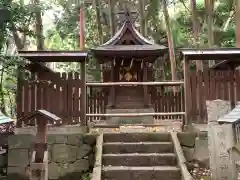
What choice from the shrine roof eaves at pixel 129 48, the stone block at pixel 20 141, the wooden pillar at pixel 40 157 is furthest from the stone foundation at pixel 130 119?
the wooden pillar at pixel 40 157

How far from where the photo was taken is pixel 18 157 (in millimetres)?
8383

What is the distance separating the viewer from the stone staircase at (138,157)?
724 cm

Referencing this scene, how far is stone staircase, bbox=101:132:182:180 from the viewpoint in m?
7.24

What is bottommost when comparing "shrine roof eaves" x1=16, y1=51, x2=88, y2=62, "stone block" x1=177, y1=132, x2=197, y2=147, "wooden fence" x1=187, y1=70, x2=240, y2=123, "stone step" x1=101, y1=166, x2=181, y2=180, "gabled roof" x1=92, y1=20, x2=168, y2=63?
"stone step" x1=101, y1=166, x2=181, y2=180

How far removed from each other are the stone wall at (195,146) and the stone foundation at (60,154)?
230 centimetres

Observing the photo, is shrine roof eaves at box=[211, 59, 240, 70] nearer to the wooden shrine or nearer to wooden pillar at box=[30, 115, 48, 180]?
the wooden shrine

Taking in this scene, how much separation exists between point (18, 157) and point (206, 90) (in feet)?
16.9

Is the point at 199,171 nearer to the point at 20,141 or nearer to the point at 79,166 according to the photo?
the point at 79,166

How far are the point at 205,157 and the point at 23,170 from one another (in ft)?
15.0

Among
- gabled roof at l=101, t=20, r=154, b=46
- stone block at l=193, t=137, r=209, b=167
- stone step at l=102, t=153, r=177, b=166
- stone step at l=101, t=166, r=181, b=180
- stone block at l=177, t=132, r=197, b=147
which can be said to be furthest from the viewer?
gabled roof at l=101, t=20, r=154, b=46

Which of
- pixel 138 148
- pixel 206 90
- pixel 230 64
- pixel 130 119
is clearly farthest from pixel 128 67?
pixel 138 148

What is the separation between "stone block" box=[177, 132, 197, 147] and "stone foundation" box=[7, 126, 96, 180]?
222 cm

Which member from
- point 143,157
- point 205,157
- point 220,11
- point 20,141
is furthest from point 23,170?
point 220,11

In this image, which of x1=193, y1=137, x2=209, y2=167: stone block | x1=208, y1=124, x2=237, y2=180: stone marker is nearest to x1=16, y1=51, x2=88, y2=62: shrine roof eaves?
x1=193, y1=137, x2=209, y2=167: stone block
